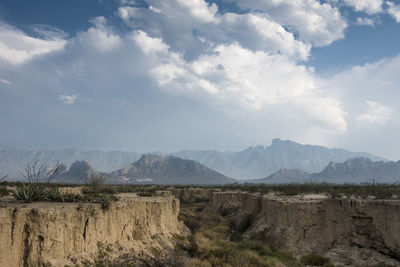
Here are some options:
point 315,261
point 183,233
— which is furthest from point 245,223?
A: point 315,261

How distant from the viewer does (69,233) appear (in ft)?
35.3

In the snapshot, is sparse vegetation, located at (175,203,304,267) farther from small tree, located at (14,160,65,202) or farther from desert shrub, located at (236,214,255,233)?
small tree, located at (14,160,65,202)

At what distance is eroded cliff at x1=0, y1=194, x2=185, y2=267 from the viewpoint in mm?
9328

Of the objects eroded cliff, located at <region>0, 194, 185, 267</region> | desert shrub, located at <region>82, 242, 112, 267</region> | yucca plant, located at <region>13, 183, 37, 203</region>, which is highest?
yucca plant, located at <region>13, 183, 37, 203</region>

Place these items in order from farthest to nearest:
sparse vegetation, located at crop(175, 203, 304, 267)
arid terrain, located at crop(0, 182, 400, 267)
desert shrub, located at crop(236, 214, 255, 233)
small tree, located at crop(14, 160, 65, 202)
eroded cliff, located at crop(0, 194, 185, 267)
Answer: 1. desert shrub, located at crop(236, 214, 255, 233)
2. sparse vegetation, located at crop(175, 203, 304, 267)
3. small tree, located at crop(14, 160, 65, 202)
4. arid terrain, located at crop(0, 182, 400, 267)
5. eroded cliff, located at crop(0, 194, 185, 267)

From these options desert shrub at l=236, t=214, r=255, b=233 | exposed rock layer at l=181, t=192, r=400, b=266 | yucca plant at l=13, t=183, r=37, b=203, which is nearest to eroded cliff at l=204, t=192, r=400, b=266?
exposed rock layer at l=181, t=192, r=400, b=266

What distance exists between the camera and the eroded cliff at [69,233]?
9328mm

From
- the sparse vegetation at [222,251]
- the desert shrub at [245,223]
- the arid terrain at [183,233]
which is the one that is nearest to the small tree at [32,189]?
the arid terrain at [183,233]

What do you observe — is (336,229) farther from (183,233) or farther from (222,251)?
(183,233)

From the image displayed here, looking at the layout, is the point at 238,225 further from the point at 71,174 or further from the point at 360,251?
the point at 71,174

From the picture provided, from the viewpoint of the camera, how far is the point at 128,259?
40.4 ft

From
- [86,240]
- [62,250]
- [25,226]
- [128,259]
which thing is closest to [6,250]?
[25,226]

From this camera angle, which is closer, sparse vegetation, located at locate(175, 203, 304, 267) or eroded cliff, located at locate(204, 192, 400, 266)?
sparse vegetation, located at locate(175, 203, 304, 267)

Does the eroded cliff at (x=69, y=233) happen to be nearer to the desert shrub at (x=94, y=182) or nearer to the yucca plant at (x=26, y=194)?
the yucca plant at (x=26, y=194)
